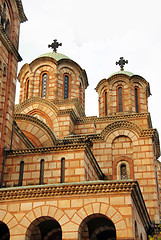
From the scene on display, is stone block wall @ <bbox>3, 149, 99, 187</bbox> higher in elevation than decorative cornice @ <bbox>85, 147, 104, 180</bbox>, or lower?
lower

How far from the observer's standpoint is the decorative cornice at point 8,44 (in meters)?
21.0

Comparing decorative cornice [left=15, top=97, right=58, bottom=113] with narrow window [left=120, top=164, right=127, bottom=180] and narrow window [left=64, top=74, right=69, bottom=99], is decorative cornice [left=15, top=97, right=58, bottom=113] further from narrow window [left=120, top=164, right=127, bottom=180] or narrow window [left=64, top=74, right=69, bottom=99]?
narrow window [left=120, top=164, right=127, bottom=180]

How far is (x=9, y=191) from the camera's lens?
16.0m

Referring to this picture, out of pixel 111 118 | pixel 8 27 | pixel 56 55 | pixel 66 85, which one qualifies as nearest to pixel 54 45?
pixel 56 55

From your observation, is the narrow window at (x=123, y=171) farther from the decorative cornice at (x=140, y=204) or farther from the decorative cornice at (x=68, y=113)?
the decorative cornice at (x=68, y=113)

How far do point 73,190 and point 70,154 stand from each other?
10.2 ft

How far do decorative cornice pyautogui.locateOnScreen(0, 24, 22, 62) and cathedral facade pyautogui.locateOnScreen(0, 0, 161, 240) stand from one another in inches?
2.0

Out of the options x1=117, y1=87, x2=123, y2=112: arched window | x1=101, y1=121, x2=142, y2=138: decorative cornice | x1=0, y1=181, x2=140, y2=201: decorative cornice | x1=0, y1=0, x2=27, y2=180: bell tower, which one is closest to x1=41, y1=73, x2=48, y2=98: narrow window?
x1=117, y1=87, x2=123, y2=112: arched window

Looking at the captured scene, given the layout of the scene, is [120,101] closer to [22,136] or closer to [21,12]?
[21,12]

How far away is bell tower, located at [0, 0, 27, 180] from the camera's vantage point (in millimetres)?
19969

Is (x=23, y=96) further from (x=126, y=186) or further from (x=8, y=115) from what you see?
(x=126, y=186)

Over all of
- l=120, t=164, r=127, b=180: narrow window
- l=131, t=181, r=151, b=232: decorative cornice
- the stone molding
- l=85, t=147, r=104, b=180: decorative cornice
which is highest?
the stone molding

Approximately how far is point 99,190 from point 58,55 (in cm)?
1829

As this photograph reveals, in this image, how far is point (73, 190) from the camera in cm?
1566
